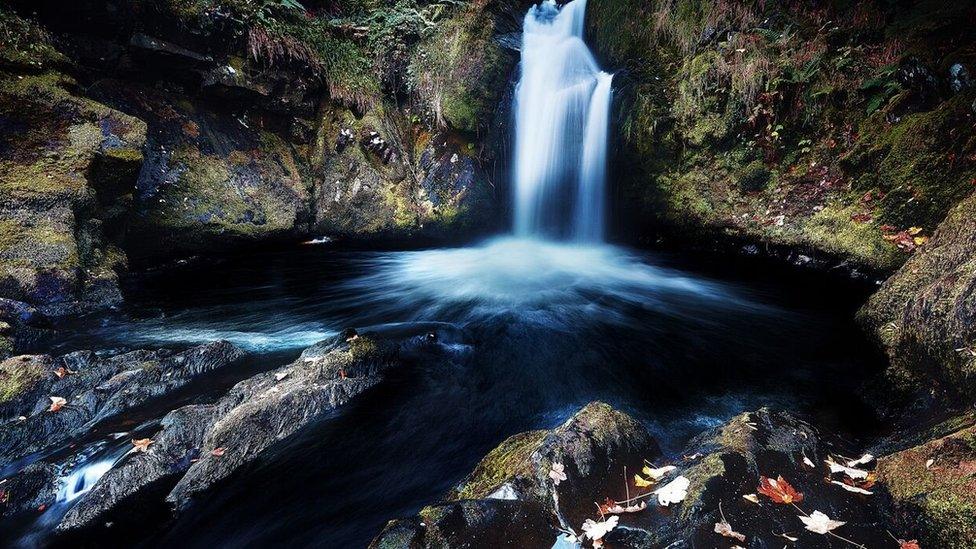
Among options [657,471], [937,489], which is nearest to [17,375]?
[657,471]

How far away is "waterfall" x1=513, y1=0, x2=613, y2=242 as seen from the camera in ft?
31.6

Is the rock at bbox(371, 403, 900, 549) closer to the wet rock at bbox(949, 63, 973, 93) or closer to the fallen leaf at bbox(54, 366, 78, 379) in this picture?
the fallen leaf at bbox(54, 366, 78, 379)

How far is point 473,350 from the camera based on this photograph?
523cm

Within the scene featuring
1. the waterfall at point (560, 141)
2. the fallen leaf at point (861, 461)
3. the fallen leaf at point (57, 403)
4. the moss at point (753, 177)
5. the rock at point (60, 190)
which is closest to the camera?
the fallen leaf at point (861, 461)

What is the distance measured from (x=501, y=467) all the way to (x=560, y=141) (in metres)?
8.78

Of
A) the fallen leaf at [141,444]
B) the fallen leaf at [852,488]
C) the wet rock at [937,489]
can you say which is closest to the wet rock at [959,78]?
the wet rock at [937,489]

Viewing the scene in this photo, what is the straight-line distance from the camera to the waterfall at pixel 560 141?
31.6ft

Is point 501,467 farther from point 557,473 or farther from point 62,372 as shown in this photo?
point 62,372

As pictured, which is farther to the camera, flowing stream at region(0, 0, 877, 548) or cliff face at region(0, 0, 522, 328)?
cliff face at region(0, 0, 522, 328)

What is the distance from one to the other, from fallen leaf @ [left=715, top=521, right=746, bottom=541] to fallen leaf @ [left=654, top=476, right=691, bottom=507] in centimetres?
20

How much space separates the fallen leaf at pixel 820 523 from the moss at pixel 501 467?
1269mm

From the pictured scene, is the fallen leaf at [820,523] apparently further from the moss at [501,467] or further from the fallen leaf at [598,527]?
the moss at [501,467]

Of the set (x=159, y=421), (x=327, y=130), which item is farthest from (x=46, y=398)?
(x=327, y=130)

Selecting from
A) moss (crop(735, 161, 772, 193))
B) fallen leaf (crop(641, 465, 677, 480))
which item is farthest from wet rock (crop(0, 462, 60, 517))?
moss (crop(735, 161, 772, 193))
